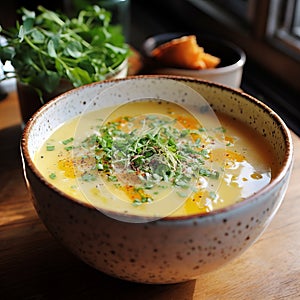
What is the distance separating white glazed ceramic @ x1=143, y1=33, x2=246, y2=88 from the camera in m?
1.29

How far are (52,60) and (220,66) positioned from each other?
20.6 inches

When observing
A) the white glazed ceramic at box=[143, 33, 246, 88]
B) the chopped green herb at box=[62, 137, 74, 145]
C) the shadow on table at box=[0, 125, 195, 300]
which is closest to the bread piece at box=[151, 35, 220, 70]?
the white glazed ceramic at box=[143, 33, 246, 88]

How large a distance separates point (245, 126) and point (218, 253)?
378 mm

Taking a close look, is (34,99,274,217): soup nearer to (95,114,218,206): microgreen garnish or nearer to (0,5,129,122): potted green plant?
(95,114,218,206): microgreen garnish

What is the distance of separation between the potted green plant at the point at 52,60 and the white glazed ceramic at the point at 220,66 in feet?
0.49

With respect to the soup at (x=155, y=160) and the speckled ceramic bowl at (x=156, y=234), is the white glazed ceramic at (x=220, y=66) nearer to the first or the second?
the soup at (x=155, y=160)

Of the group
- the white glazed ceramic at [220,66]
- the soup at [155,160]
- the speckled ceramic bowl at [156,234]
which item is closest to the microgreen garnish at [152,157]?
the soup at [155,160]

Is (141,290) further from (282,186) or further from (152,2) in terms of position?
(152,2)

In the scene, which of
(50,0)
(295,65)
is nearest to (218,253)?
(295,65)

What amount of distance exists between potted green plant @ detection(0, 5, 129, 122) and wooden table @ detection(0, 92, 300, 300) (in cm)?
27

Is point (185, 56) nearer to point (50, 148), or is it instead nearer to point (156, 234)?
point (50, 148)

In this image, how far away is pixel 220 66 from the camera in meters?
1.47

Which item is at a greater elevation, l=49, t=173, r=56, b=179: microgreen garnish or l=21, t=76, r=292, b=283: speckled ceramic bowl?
l=21, t=76, r=292, b=283: speckled ceramic bowl

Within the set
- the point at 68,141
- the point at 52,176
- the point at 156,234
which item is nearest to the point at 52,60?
the point at 68,141
